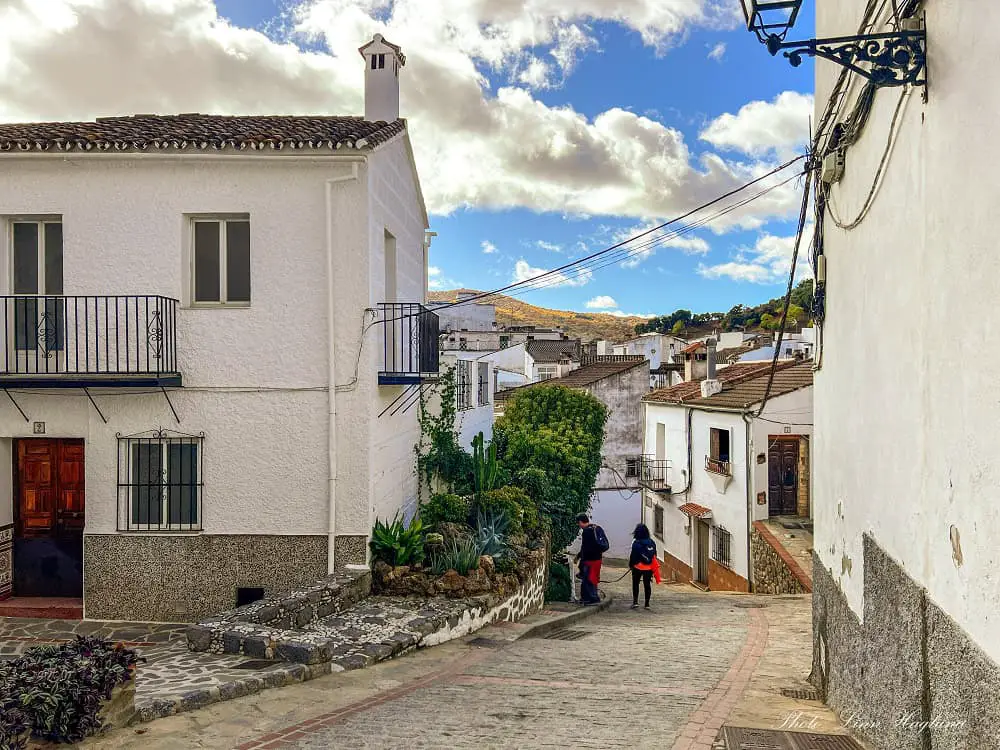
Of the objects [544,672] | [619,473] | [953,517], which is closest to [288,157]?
[544,672]

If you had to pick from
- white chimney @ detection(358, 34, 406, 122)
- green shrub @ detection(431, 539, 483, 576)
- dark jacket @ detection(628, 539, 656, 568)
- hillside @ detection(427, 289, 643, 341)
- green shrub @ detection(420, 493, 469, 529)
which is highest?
hillside @ detection(427, 289, 643, 341)

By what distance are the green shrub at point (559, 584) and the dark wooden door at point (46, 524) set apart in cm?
863

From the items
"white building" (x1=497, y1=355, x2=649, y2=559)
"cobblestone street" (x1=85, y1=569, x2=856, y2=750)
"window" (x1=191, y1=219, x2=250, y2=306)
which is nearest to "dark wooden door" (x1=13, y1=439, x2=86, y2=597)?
"window" (x1=191, y1=219, x2=250, y2=306)

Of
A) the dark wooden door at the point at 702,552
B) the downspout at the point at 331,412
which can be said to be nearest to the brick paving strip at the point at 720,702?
the downspout at the point at 331,412

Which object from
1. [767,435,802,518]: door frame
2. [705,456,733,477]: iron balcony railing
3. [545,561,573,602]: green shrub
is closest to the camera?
[545,561,573,602]: green shrub

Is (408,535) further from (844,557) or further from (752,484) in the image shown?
(752,484)

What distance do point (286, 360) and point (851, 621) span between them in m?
7.25

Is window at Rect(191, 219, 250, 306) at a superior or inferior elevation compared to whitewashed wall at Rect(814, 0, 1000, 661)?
superior

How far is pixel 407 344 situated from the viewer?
1226 cm

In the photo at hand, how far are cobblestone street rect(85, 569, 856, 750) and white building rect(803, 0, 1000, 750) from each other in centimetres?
125

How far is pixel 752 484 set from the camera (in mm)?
21453

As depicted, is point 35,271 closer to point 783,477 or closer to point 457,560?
point 457,560

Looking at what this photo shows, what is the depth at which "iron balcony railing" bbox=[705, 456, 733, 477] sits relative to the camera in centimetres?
2234

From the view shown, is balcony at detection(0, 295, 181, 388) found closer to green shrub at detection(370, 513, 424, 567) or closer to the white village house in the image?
the white village house
